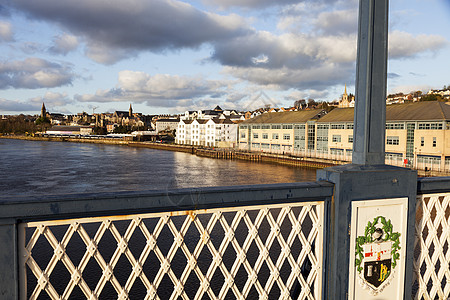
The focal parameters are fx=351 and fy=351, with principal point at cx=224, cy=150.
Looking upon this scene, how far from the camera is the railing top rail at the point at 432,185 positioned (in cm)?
335

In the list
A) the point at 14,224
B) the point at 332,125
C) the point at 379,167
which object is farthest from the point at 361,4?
the point at 332,125

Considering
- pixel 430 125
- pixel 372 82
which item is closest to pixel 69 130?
pixel 430 125

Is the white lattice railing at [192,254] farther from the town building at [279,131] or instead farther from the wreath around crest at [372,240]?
the town building at [279,131]

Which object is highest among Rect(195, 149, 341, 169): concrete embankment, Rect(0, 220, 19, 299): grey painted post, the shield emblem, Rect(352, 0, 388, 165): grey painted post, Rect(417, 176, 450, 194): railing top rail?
Rect(352, 0, 388, 165): grey painted post

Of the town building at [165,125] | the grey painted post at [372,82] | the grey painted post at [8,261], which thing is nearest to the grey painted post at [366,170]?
the grey painted post at [372,82]

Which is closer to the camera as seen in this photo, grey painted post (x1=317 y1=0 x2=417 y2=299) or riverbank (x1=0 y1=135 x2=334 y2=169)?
grey painted post (x1=317 y1=0 x2=417 y2=299)

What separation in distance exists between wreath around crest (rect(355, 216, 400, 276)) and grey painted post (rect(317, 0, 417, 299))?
0.11m

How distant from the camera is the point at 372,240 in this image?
311 centimetres

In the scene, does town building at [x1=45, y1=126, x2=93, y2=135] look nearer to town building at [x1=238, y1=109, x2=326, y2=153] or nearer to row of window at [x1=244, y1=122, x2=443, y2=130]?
town building at [x1=238, y1=109, x2=326, y2=153]

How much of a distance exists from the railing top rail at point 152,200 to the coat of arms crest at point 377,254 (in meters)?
0.54

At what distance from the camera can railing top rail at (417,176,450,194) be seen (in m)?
3.35

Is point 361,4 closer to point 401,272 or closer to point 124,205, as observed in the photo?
point 401,272

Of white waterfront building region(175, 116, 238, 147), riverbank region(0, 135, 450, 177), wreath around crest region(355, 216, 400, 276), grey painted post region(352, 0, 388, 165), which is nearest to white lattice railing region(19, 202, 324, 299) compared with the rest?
wreath around crest region(355, 216, 400, 276)

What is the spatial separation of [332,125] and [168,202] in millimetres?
56133
